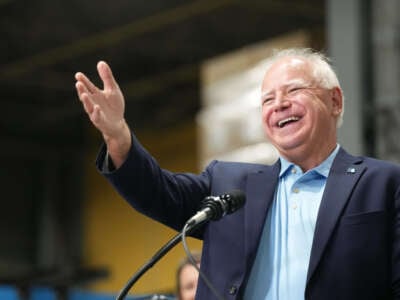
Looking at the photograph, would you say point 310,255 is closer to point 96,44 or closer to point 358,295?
point 358,295

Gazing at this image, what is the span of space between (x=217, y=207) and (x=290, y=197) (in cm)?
34

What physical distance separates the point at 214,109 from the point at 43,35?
1.92m

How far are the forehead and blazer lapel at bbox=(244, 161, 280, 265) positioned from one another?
215 millimetres

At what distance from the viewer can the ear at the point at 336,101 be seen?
7.93ft

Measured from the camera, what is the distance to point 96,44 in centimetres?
920

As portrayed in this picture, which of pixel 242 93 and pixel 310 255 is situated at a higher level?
pixel 242 93

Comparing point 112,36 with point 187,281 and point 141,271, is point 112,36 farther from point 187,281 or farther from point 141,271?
point 141,271

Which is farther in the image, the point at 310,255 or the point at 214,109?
the point at 214,109

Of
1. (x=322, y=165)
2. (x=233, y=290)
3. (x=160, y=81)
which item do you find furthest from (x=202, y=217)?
(x=160, y=81)

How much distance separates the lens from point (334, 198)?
85.9 inches

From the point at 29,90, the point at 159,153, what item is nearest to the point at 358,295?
the point at 29,90

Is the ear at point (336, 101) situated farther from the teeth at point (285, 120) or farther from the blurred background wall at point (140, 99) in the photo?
the blurred background wall at point (140, 99)

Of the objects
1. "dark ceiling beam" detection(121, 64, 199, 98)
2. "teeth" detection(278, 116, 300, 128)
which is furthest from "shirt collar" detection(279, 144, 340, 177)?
"dark ceiling beam" detection(121, 64, 199, 98)

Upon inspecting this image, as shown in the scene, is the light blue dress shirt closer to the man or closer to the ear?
the man
